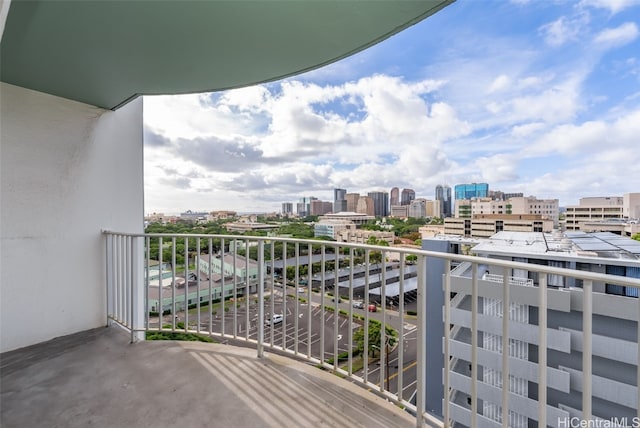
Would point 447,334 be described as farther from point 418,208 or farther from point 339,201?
point 339,201

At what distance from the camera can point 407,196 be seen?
638 centimetres

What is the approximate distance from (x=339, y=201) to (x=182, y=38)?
17.8 feet

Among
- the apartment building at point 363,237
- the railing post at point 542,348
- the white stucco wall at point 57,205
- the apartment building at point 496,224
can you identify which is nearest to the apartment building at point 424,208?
the apartment building at point 496,224

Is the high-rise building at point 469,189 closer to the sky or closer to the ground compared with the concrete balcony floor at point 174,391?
closer to the sky

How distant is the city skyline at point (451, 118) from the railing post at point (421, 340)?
2.51 metres

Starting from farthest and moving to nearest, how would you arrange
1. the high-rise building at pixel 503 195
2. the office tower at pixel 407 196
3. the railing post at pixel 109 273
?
1. the office tower at pixel 407 196
2. the high-rise building at pixel 503 195
3. the railing post at pixel 109 273

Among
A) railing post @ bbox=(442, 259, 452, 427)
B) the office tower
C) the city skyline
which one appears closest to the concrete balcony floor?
railing post @ bbox=(442, 259, 452, 427)

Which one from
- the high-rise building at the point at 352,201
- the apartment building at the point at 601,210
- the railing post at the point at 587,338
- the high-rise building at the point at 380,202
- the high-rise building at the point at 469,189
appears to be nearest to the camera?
the railing post at the point at 587,338

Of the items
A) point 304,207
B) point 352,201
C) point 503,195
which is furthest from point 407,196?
point 304,207

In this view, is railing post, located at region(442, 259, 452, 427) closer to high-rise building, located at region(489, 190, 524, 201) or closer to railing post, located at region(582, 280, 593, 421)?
railing post, located at region(582, 280, 593, 421)

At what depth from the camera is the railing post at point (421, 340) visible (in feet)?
4.57

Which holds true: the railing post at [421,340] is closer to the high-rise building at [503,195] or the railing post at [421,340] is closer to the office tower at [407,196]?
the high-rise building at [503,195]

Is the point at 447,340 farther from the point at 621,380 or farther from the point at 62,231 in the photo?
the point at 62,231

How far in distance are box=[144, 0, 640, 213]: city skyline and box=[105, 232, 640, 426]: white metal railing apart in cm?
126
